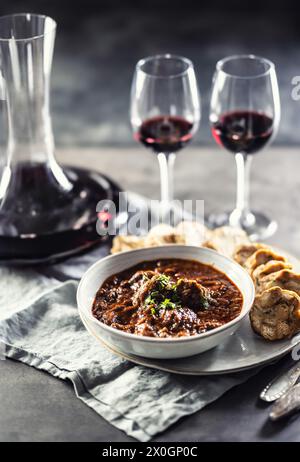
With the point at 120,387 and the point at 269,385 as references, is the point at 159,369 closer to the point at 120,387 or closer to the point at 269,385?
the point at 120,387

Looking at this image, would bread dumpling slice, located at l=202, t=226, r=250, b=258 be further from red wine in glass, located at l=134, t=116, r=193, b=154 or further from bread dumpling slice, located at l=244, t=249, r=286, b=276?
red wine in glass, located at l=134, t=116, r=193, b=154

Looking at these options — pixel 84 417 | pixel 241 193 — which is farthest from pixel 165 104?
pixel 84 417

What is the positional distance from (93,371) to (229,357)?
0.42m

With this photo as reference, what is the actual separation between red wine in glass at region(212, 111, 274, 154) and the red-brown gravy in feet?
2.46

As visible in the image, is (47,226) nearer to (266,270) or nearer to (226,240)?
(226,240)

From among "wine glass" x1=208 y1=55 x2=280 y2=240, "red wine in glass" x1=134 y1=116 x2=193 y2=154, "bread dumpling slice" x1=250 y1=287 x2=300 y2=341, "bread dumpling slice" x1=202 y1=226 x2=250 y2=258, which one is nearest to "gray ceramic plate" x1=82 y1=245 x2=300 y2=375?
"bread dumpling slice" x1=250 y1=287 x2=300 y2=341

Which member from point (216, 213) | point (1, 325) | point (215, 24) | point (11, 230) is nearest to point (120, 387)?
point (1, 325)

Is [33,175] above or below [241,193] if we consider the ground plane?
above

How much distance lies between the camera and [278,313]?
232 centimetres

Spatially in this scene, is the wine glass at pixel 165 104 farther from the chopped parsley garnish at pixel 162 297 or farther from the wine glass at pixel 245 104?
the chopped parsley garnish at pixel 162 297

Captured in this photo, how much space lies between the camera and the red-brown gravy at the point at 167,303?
2268 mm

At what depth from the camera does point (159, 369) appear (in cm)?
230

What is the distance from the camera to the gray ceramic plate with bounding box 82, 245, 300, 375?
225cm
